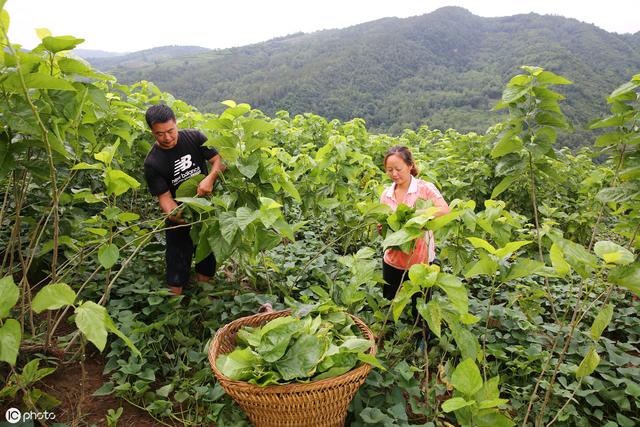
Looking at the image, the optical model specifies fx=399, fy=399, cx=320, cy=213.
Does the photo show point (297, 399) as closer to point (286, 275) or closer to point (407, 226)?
point (407, 226)

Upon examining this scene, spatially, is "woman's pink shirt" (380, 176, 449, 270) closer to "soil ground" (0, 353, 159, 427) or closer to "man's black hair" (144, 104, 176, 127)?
"man's black hair" (144, 104, 176, 127)

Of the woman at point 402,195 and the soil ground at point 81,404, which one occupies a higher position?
the woman at point 402,195

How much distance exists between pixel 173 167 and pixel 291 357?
5.75 ft

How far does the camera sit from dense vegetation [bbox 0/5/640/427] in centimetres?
153

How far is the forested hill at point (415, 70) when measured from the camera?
39125 millimetres

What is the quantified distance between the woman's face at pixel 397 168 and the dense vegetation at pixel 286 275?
336 mm

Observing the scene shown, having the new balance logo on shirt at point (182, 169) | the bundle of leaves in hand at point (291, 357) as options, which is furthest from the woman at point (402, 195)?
the new balance logo on shirt at point (182, 169)

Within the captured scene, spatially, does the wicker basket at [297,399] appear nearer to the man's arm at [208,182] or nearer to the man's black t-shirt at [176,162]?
the man's arm at [208,182]

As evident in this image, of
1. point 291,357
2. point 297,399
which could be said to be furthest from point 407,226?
point 297,399

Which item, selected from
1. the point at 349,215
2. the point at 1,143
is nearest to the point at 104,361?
the point at 1,143

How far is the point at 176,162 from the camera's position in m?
2.85

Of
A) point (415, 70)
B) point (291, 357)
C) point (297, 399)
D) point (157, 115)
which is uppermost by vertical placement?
point (415, 70)

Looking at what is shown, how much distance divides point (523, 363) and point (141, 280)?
2727mm

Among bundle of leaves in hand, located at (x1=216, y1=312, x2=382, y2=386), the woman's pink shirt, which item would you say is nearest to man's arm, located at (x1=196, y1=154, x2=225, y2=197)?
bundle of leaves in hand, located at (x1=216, y1=312, x2=382, y2=386)
